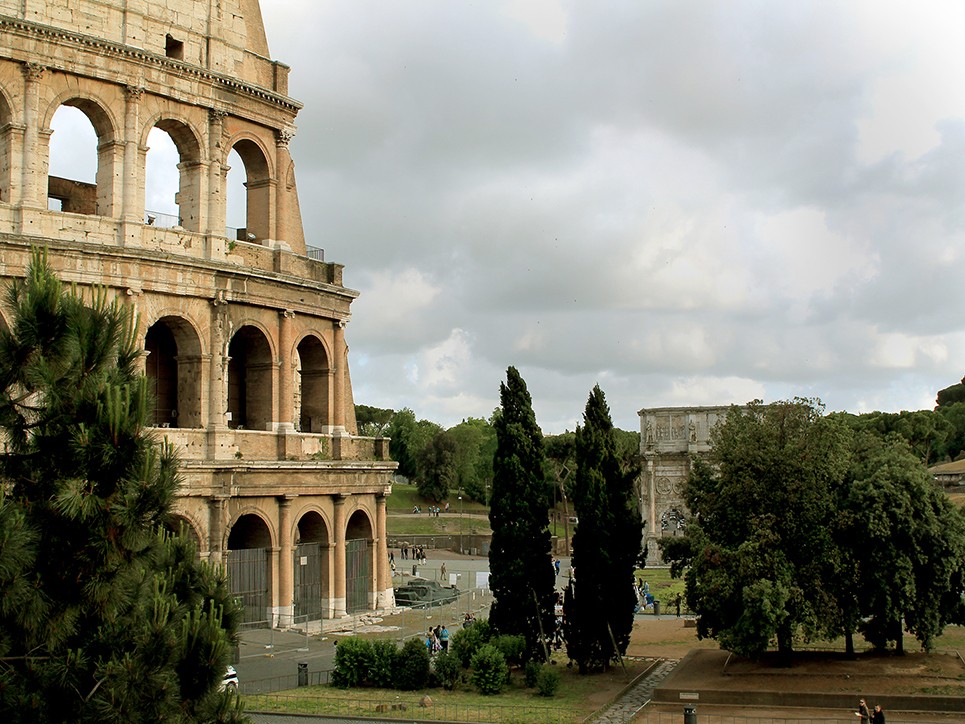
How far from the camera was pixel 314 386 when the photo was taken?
39.9 m

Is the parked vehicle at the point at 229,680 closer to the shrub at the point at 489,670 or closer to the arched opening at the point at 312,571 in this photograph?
the shrub at the point at 489,670

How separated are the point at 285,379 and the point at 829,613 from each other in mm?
18892

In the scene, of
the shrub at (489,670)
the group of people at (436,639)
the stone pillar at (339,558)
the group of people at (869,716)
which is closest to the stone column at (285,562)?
the stone pillar at (339,558)

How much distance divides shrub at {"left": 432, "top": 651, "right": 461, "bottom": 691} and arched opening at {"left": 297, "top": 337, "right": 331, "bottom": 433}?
12.7 meters

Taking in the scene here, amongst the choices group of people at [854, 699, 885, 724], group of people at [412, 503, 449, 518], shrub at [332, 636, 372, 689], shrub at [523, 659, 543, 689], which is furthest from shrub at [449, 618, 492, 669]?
group of people at [412, 503, 449, 518]

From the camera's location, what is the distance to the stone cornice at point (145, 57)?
3219cm

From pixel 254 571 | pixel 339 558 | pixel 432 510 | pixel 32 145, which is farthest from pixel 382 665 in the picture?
pixel 432 510

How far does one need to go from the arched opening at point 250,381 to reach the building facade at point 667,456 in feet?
114

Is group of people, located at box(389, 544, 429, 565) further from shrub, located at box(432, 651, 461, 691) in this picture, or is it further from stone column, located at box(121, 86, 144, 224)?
shrub, located at box(432, 651, 461, 691)

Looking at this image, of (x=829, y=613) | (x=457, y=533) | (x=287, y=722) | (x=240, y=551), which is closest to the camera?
(x=287, y=722)

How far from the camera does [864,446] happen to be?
98.9 feet

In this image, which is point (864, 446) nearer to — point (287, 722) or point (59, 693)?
point (287, 722)

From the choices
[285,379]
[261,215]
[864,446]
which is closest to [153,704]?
[864,446]

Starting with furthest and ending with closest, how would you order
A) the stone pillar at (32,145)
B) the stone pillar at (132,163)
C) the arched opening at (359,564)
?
1. the arched opening at (359,564)
2. the stone pillar at (132,163)
3. the stone pillar at (32,145)
